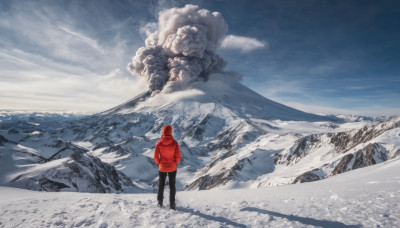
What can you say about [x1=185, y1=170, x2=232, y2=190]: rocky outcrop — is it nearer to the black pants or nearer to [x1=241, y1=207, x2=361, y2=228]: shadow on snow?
the black pants

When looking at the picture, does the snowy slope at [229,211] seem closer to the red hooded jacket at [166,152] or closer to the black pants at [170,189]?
the black pants at [170,189]

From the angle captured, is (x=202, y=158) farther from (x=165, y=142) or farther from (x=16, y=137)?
(x=165, y=142)

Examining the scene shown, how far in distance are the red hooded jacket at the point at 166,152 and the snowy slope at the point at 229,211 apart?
132 cm

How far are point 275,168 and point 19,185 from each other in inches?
2970

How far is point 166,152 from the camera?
281 inches

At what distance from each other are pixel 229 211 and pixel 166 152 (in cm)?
268

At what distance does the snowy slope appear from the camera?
5.48 meters

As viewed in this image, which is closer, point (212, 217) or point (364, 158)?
point (212, 217)

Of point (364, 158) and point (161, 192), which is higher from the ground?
point (161, 192)

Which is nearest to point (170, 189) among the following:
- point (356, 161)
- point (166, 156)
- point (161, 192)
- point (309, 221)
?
point (161, 192)

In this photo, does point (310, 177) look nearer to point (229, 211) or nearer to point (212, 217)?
point (229, 211)

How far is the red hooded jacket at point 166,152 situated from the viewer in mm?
7113

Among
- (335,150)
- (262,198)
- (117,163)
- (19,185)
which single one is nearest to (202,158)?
(117,163)

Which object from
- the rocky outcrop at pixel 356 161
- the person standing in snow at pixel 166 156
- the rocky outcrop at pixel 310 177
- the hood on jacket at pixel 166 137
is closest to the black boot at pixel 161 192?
the person standing in snow at pixel 166 156
